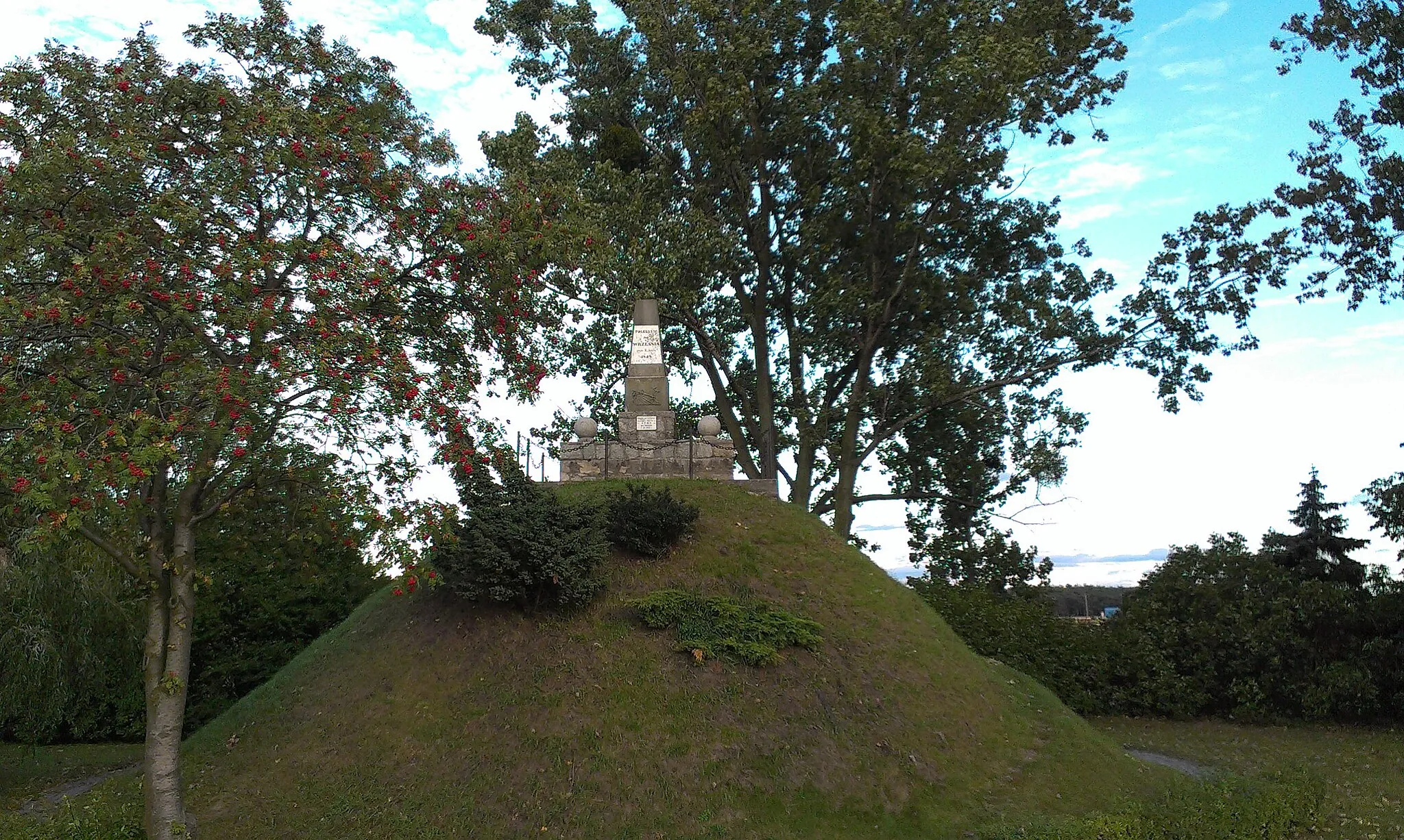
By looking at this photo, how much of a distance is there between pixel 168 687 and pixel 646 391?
11.2m

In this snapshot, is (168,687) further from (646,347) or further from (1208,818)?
(646,347)

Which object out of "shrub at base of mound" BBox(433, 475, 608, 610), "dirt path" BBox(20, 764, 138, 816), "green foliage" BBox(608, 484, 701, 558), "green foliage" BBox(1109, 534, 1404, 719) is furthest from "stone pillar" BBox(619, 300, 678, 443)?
"green foliage" BBox(1109, 534, 1404, 719)

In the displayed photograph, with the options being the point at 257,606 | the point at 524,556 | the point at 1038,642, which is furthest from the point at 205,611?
the point at 1038,642

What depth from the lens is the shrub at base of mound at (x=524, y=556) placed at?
12.3 metres

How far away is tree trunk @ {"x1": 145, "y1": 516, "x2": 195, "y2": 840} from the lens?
9328 mm

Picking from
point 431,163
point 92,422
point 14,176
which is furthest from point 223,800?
point 431,163

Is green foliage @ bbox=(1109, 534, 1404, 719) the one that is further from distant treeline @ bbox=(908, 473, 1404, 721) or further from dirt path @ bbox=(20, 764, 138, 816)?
dirt path @ bbox=(20, 764, 138, 816)

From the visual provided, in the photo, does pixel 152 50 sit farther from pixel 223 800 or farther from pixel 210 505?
pixel 223 800

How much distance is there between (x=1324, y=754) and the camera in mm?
15383

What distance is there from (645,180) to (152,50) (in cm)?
1298

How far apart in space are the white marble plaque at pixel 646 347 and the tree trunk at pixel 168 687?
10791 millimetres

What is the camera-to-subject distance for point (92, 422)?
28.9 ft

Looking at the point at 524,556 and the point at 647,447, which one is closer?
the point at 524,556

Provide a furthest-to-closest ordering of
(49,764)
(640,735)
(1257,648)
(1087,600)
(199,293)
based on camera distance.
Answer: (1087,600) < (1257,648) < (49,764) < (640,735) < (199,293)
